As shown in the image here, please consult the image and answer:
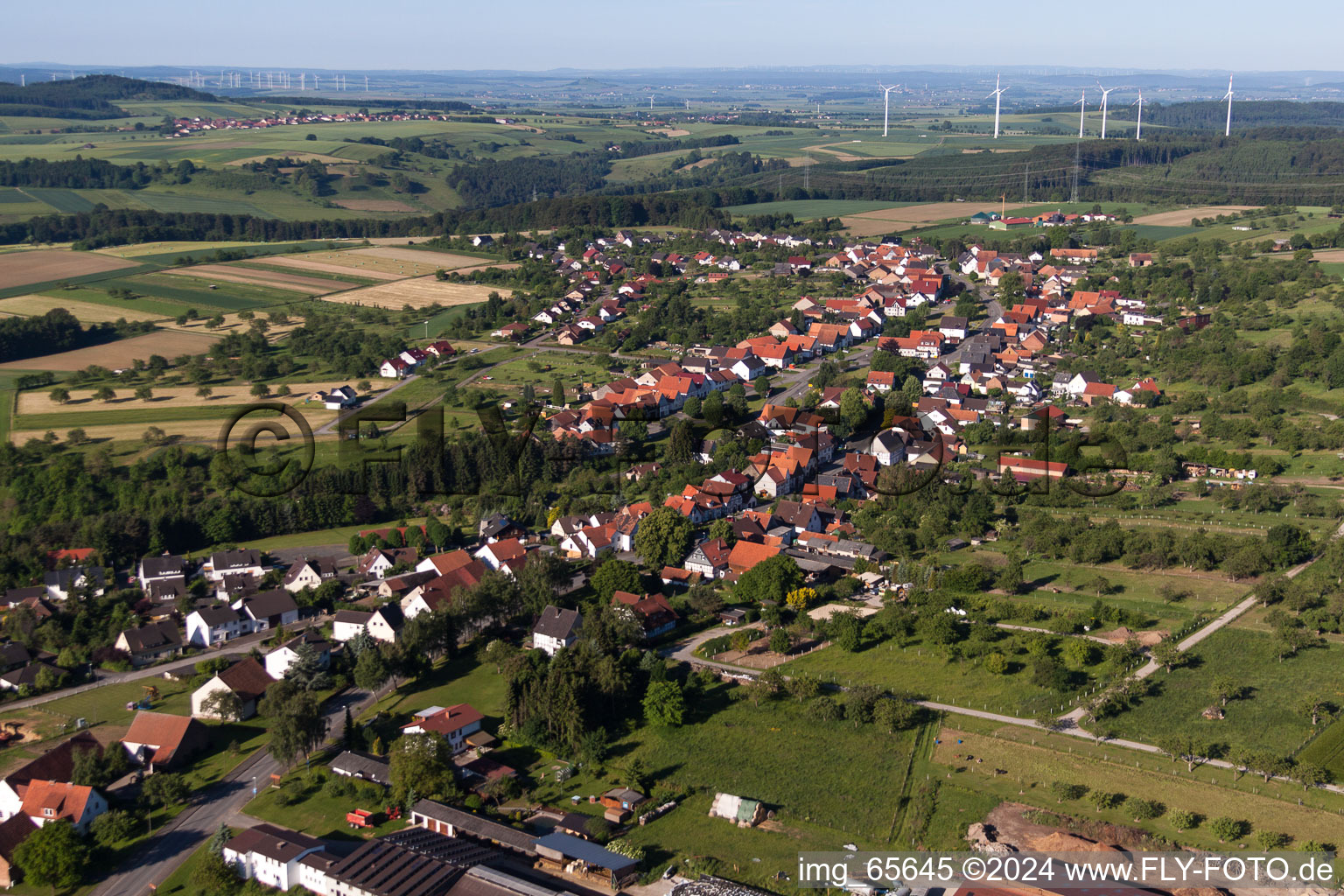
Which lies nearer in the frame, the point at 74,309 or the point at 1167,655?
the point at 1167,655

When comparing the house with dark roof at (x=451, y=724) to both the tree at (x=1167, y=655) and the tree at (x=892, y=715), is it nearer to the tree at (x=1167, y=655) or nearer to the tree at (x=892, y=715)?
the tree at (x=892, y=715)

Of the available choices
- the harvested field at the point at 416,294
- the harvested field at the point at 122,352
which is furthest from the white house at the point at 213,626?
the harvested field at the point at 416,294

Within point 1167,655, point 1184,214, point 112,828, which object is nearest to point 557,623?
point 112,828

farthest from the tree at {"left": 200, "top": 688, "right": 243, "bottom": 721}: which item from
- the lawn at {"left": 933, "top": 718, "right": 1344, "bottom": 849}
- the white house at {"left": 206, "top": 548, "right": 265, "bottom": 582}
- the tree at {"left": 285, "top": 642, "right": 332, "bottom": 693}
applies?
the lawn at {"left": 933, "top": 718, "right": 1344, "bottom": 849}

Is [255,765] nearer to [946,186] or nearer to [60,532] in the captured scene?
[60,532]

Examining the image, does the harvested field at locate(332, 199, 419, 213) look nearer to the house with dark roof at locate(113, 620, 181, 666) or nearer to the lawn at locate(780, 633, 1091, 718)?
the house with dark roof at locate(113, 620, 181, 666)

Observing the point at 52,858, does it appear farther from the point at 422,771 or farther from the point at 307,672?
the point at 307,672
